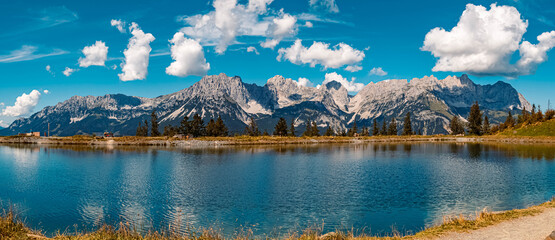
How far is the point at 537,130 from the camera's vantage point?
174 metres

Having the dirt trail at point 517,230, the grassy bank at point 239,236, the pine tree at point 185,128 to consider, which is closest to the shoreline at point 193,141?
the pine tree at point 185,128

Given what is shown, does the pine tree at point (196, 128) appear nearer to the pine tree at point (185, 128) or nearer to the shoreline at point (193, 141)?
the pine tree at point (185, 128)

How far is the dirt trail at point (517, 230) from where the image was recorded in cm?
2291

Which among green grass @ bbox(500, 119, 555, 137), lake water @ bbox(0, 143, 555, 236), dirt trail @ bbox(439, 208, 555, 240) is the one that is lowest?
lake water @ bbox(0, 143, 555, 236)

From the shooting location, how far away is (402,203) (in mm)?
41531

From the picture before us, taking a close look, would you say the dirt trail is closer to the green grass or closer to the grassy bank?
the grassy bank

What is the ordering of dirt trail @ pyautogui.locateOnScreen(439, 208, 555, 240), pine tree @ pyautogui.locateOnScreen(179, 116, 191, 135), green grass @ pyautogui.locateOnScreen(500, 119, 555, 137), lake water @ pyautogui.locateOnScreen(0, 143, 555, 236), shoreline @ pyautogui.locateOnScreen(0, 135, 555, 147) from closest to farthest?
1. dirt trail @ pyautogui.locateOnScreen(439, 208, 555, 240)
2. lake water @ pyautogui.locateOnScreen(0, 143, 555, 236)
3. shoreline @ pyautogui.locateOnScreen(0, 135, 555, 147)
4. green grass @ pyautogui.locateOnScreen(500, 119, 555, 137)
5. pine tree @ pyautogui.locateOnScreen(179, 116, 191, 135)

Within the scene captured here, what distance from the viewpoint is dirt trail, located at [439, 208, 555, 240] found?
75.2ft

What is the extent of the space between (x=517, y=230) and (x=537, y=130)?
187 meters

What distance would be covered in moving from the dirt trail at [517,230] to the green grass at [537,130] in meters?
177

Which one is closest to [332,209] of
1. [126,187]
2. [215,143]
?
[126,187]

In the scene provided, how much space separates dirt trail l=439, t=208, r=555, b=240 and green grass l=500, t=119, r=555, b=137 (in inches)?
6963

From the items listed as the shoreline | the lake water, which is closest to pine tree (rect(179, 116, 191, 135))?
the shoreline

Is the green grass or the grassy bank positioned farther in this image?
the green grass
